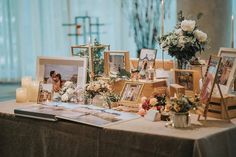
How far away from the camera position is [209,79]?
7.50 feet

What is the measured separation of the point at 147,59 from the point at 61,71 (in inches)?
21.7

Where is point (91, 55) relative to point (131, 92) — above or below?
above

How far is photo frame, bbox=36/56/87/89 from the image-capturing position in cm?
280

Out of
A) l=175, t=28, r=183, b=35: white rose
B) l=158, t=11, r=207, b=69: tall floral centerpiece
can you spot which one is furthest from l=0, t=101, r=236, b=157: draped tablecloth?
l=175, t=28, r=183, b=35: white rose

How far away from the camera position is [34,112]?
8.36 feet

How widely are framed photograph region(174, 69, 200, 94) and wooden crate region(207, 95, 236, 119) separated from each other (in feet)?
0.62

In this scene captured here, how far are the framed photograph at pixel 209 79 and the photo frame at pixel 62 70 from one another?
81cm

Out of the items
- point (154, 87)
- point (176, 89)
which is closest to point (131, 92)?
point (154, 87)

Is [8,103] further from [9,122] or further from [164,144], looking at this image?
[164,144]

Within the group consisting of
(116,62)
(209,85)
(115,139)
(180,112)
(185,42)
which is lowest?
(115,139)

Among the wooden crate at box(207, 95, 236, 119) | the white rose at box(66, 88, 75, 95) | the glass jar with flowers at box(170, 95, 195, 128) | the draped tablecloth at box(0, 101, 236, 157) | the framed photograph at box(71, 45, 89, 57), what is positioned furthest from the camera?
the framed photograph at box(71, 45, 89, 57)

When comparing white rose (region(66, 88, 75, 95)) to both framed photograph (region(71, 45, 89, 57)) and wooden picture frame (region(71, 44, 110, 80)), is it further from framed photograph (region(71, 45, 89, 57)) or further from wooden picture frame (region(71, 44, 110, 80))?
framed photograph (region(71, 45, 89, 57))

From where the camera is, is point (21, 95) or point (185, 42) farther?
point (21, 95)

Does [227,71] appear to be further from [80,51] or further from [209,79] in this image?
[80,51]
